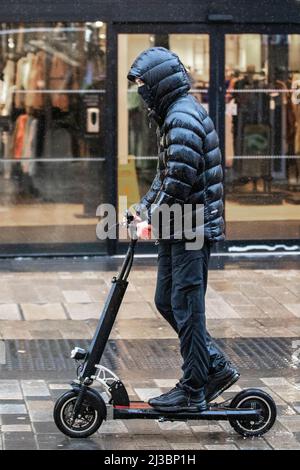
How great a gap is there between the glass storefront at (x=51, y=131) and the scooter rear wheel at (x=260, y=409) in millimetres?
7074

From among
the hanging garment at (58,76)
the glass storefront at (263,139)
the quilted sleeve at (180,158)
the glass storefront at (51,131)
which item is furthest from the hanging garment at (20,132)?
the quilted sleeve at (180,158)

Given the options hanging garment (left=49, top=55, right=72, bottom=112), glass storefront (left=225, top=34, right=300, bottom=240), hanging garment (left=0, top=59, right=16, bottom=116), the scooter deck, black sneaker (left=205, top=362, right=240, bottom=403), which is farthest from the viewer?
glass storefront (left=225, top=34, right=300, bottom=240)

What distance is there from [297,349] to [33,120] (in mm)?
Answer: 5469

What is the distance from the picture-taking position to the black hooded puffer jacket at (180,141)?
6574 mm

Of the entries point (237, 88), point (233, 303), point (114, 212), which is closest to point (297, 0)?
point (237, 88)

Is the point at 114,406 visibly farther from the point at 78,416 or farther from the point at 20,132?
the point at 20,132

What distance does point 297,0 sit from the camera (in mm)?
13602

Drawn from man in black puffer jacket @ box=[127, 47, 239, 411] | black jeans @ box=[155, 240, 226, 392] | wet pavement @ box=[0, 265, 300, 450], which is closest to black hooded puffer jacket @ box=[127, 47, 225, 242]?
man in black puffer jacket @ box=[127, 47, 239, 411]

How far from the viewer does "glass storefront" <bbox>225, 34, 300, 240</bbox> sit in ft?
45.1

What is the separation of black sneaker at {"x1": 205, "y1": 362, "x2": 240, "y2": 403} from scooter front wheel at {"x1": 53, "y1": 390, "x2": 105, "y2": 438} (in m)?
0.65

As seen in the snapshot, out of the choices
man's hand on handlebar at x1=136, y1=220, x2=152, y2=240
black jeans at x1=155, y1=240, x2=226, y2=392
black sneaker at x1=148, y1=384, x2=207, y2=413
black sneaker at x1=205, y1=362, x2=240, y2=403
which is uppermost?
man's hand on handlebar at x1=136, y1=220, x2=152, y2=240

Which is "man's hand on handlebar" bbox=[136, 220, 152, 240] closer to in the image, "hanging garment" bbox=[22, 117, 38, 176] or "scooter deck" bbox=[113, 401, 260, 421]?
"scooter deck" bbox=[113, 401, 260, 421]

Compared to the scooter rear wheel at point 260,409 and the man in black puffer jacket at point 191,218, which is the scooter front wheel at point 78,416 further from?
the scooter rear wheel at point 260,409

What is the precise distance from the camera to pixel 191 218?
6.79m
